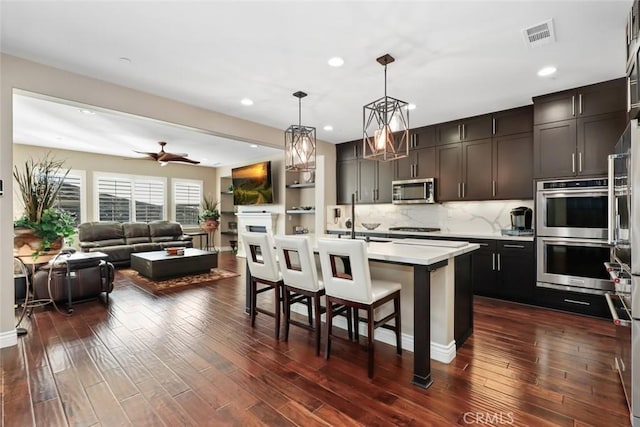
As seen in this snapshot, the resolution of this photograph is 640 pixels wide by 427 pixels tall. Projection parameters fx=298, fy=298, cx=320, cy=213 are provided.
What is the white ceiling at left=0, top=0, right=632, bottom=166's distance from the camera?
7.14ft

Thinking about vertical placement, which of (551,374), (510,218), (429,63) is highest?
(429,63)

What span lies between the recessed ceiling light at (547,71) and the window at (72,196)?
9.04m

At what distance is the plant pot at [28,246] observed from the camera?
2912 mm

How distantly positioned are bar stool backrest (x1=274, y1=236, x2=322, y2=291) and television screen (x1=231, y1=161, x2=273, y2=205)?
4793 mm

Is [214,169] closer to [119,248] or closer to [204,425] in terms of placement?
[119,248]

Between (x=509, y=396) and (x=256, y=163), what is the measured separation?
7.19 meters

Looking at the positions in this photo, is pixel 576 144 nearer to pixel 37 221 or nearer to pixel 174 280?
pixel 37 221

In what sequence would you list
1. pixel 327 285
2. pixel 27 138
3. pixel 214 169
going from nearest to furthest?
pixel 327 285 → pixel 27 138 → pixel 214 169

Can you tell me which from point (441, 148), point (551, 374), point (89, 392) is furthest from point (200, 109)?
point (551, 374)

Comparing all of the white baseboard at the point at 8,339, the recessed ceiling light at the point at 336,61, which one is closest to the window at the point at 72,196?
the white baseboard at the point at 8,339

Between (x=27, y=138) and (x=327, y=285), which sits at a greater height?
(x=27, y=138)

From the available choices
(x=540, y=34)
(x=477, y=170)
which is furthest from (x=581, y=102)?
(x=540, y=34)

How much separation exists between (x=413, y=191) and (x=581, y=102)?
244 centimetres

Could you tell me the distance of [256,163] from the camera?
802 centimetres
